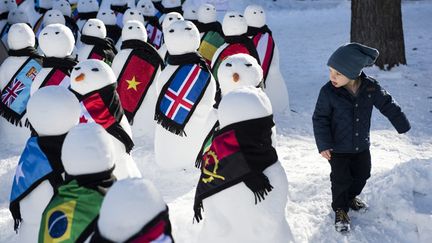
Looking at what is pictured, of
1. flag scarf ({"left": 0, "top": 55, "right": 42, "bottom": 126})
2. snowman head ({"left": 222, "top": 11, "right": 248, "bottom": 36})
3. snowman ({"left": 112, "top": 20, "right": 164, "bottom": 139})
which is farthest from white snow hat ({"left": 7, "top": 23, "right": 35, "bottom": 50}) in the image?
snowman head ({"left": 222, "top": 11, "right": 248, "bottom": 36})

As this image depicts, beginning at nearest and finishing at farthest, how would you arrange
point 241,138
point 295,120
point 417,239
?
1. point 241,138
2. point 417,239
3. point 295,120

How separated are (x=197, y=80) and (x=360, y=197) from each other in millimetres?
1766

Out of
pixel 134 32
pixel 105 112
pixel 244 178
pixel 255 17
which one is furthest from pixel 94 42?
pixel 244 178

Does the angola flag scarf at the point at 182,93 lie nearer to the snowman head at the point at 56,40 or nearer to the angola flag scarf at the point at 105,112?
the angola flag scarf at the point at 105,112

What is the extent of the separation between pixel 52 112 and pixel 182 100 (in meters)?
1.94

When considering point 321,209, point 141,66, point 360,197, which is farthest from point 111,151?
point 141,66

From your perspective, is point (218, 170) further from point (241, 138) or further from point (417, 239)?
point (417, 239)

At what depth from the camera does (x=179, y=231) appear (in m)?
3.79

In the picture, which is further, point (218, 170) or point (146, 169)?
point (146, 169)

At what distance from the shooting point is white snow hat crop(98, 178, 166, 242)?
195 centimetres

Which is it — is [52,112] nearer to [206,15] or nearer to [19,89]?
[19,89]

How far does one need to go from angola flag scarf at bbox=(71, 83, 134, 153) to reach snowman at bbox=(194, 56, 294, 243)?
3.54 ft

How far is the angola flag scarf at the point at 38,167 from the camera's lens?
120 inches

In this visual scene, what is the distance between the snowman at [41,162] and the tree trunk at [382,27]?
6154mm
